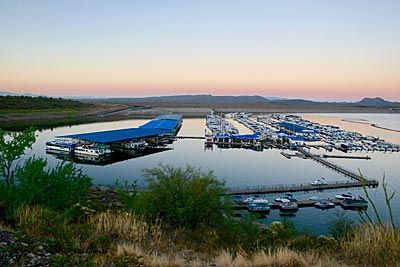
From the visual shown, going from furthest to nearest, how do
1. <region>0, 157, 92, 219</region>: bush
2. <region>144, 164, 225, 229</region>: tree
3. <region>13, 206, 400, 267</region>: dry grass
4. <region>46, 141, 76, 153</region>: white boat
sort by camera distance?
<region>46, 141, 76, 153</region>: white boat < <region>144, 164, 225, 229</region>: tree < <region>0, 157, 92, 219</region>: bush < <region>13, 206, 400, 267</region>: dry grass

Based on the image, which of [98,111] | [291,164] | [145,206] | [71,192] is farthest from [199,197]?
[98,111]

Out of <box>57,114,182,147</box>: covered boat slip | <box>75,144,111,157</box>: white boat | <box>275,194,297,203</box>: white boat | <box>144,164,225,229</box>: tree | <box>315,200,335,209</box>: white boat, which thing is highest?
<box>144,164,225,229</box>: tree

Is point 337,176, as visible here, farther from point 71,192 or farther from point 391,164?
point 71,192

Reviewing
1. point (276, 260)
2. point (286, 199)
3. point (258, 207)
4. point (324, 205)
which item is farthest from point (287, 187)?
point (276, 260)

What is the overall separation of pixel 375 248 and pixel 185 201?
13.1ft

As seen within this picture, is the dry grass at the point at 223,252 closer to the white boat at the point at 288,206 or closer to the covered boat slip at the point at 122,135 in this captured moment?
the white boat at the point at 288,206

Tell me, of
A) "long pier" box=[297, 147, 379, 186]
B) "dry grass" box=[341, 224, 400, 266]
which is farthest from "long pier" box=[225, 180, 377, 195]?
"dry grass" box=[341, 224, 400, 266]

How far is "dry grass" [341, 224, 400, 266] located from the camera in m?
3.51

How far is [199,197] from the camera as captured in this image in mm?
7145

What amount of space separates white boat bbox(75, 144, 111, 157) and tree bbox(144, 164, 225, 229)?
1890cm

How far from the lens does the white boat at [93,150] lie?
84.7 feet

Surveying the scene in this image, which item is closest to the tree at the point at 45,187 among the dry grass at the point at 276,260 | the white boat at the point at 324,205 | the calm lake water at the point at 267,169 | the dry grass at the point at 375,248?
the dry grass at the point at 276,260

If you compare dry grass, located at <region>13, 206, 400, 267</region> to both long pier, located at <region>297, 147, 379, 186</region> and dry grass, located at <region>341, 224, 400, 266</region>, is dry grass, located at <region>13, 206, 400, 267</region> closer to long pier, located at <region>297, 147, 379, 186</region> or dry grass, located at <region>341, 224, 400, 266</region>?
dry grass, located at <region>341, 224, 400, 266</region>

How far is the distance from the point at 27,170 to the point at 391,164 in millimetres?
26570
